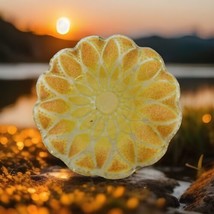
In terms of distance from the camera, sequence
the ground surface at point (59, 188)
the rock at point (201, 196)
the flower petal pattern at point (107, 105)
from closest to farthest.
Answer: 1. the ground surface at point (59, 188)
2. the rock at point (201, 196)
3. the flower petal pattern at point (107, 105)

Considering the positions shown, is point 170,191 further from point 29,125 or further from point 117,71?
point 29,125

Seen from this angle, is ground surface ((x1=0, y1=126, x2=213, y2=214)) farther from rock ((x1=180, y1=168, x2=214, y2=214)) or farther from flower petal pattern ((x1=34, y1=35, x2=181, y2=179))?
flower petal pattern ((x1=34, y1=35, x2=181, y2=179))

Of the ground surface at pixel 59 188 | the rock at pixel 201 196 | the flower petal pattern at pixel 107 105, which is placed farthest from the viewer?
the flower petal pattern at pixel 107 105

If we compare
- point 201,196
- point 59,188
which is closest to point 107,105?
point 59,188

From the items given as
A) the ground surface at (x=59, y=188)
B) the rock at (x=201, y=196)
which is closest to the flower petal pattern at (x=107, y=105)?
the ground surface at (x=59, y=188)

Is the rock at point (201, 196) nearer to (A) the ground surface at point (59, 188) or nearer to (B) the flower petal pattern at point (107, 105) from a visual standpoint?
(A) the ground surface at point (59, 188)

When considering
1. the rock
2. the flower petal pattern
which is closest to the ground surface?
the rock
